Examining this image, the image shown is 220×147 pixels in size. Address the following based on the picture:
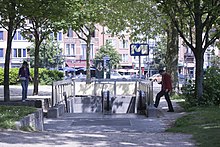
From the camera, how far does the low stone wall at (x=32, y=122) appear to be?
10.4 m

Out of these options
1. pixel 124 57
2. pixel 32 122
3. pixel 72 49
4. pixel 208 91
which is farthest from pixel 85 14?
pixel 124 57

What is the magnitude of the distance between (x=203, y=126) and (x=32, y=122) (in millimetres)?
4517

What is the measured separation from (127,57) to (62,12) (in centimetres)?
7155

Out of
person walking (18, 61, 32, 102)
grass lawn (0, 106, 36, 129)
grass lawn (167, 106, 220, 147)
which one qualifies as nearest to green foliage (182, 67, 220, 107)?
grass lawn (167, 106, 220, 147)

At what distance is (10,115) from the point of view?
440 inches

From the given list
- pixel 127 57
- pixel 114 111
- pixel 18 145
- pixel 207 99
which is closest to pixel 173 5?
pixel 207 99

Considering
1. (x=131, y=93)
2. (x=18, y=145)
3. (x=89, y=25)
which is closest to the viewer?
(x=18, y=145)

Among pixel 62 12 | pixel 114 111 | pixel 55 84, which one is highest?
pixel 62 12

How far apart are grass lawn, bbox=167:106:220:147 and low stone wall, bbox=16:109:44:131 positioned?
355 cm

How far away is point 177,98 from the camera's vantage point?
2292 centimetres

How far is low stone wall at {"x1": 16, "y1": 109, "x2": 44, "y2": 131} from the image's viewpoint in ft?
34.1

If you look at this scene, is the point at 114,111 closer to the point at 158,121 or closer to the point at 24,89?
the point at 24,89

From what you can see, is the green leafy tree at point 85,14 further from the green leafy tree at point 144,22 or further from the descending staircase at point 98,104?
the descending staircase at point 98,104

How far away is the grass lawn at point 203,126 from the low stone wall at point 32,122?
11.7ft
